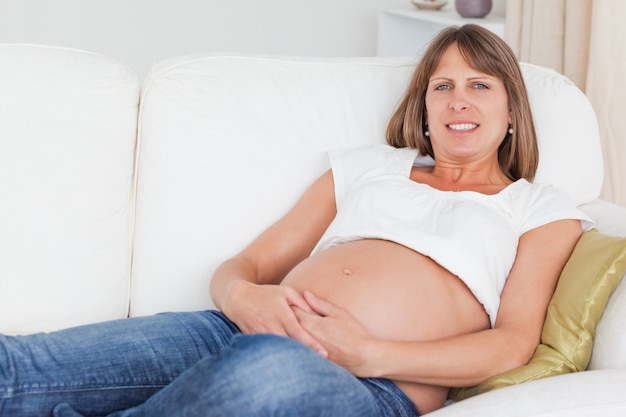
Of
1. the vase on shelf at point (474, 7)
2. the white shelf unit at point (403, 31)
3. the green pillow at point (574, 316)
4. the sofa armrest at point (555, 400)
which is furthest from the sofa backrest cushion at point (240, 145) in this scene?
the white shelf unit at point (403, 31)

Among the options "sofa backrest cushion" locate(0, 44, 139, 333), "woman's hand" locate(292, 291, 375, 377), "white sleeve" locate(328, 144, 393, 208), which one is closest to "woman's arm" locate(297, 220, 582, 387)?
"woman's hand" locate(292, 291, 375, 377)

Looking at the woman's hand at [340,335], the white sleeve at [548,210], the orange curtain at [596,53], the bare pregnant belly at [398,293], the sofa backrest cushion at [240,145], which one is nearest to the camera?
the woman's hand at [340,335]

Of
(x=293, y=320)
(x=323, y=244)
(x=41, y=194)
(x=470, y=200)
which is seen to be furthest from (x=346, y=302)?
(x=41, y=194)

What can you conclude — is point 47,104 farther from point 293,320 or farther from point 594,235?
point 594,235

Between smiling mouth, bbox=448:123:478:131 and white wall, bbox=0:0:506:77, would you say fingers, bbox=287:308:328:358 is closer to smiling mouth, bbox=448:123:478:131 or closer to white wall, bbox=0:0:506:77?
smiling mouth, bbox=448:123:478:131

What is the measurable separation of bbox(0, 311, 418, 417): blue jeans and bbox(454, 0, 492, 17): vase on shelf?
2.22m

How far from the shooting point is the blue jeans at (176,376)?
1.10 metres

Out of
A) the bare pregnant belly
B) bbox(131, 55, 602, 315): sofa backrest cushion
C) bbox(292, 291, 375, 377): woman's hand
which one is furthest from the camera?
bbox(131, 55, 602, 315): sofa backrest cushion

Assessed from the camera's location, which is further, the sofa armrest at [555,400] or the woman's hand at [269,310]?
the woman's hand at [269,310]

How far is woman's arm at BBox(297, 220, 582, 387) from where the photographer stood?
1332 millimetres

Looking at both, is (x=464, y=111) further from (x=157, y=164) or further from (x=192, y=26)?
(x=192, y=26)

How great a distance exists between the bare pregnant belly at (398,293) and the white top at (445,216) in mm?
25

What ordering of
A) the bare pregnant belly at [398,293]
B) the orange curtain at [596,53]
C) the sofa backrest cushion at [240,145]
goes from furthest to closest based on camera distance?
1. the orange curtain at [596,53]
2. the sofa backrest cushion at [240,145]
3. the bare pregnant belly at [398,293]

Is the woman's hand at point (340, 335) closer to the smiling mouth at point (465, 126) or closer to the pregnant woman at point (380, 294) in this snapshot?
the pregnant woman at point (380, 294)
